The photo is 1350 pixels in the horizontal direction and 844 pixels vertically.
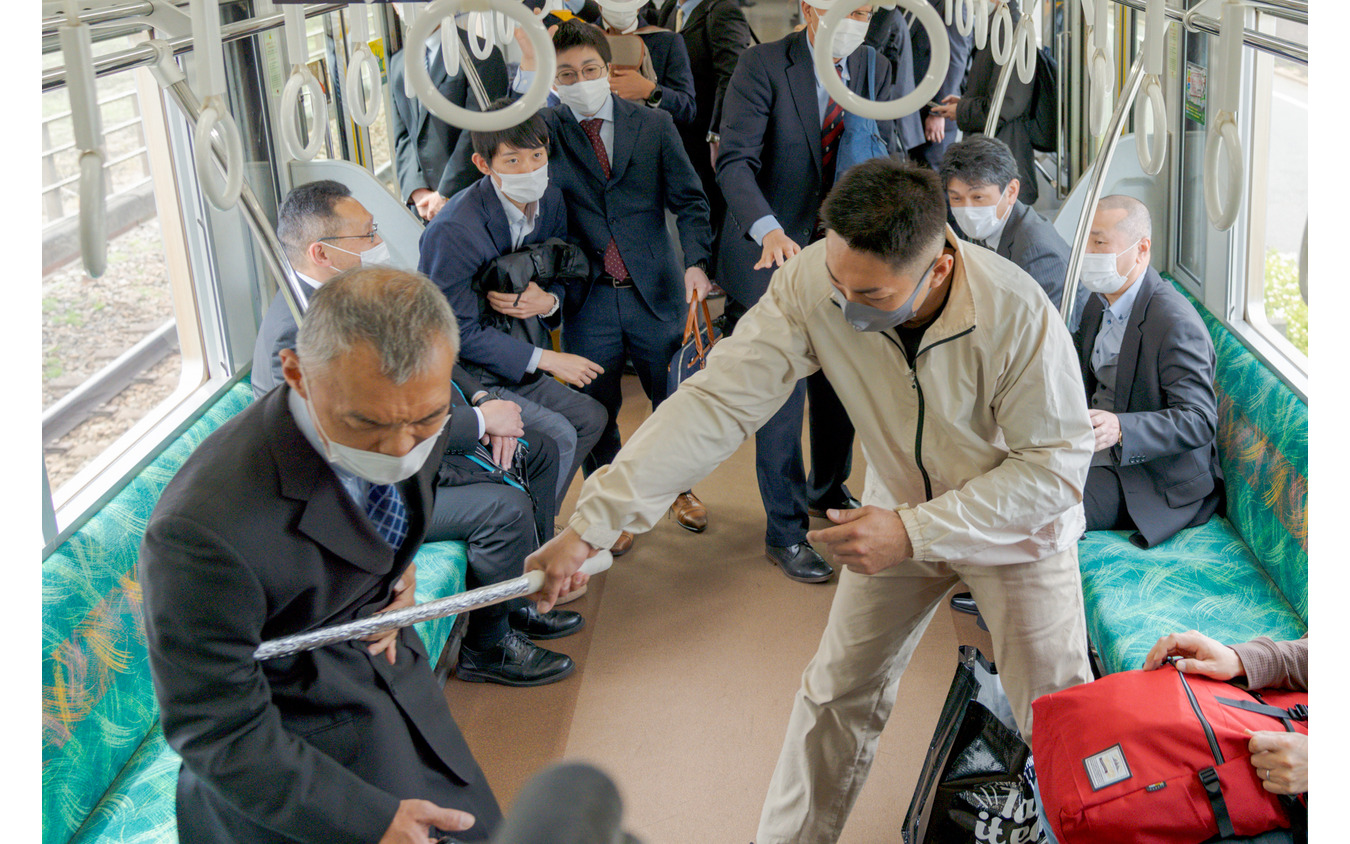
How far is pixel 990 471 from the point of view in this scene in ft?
6.75

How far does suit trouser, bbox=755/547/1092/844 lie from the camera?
7.10ft

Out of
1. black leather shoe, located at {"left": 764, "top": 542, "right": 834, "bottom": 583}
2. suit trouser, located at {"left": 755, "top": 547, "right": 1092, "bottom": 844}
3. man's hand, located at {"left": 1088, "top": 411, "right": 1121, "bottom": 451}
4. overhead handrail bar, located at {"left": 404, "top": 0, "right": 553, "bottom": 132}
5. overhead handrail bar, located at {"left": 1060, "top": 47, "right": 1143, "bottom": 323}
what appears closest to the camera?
overhead handrail bar, located at {"left": 404, "top": 0, "right": 553, "bottom": 132}

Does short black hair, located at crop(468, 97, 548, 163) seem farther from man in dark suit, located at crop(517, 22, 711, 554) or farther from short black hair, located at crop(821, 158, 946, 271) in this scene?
short black hair, located at crop(821, 158, 946, 271)

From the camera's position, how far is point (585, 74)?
3.50 metres

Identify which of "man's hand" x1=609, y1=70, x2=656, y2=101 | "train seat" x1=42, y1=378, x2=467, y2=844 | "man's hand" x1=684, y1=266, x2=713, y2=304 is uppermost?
"man's hand" x1=609, y1=70, x2=656, y2=101

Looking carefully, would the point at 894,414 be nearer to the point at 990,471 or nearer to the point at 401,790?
the point at 990,471

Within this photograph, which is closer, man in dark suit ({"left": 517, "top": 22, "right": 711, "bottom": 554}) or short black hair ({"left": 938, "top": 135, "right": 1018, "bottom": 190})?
short black hair ({"left": 938, "top": 135, "right": 1018, "bottom": 190})

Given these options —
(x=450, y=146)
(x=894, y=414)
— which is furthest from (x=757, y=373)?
(x=450, y=146)

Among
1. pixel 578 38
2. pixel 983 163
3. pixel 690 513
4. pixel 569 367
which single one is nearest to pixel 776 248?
pixel 983 163

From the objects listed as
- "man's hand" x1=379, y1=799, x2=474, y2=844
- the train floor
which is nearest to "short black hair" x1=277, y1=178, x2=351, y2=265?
the train floor

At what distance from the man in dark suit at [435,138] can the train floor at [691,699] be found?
1.58 metres

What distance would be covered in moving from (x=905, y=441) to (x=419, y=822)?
115cm

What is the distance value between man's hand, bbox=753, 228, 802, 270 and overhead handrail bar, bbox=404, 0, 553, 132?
180 centimetres

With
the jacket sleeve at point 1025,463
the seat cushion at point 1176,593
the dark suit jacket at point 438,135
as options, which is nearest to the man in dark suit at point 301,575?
the jacket sleeve at point 1025,463
